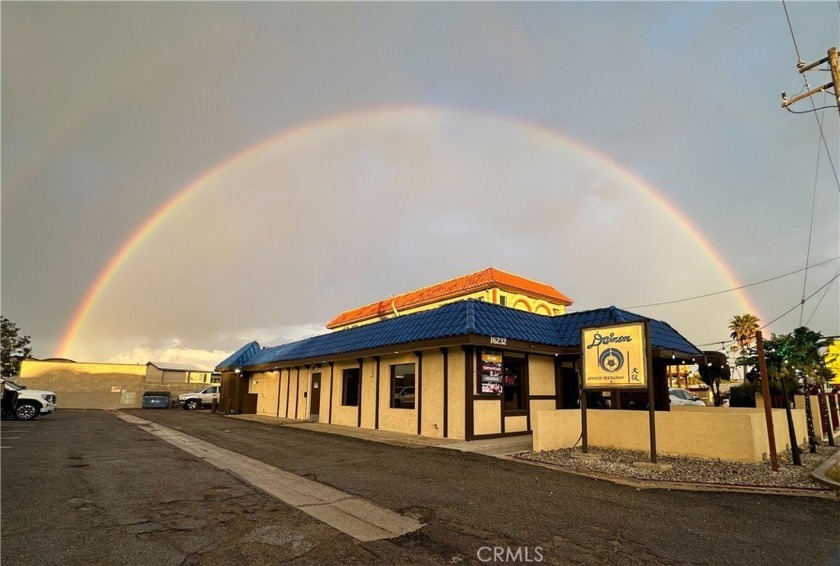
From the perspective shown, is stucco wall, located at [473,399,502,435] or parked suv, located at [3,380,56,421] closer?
stucco wall, located at [473,399,502,435]

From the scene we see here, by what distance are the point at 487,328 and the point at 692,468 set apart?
23.7 feet

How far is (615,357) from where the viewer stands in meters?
12.2

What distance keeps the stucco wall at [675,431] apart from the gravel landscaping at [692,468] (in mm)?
249

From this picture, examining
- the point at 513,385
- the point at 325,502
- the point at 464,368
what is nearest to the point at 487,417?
the point at 464,368

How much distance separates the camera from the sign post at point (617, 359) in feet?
38.0

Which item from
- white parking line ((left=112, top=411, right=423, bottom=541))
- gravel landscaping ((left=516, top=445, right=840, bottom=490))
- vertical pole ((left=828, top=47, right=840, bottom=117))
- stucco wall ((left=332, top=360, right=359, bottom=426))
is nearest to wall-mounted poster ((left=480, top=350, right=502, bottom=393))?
gravel landscaping ((left=516, top=445, right=840, bottom=490))

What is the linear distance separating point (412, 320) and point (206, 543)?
1437cm

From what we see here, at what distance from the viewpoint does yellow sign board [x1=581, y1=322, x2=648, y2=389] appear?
11.7 m

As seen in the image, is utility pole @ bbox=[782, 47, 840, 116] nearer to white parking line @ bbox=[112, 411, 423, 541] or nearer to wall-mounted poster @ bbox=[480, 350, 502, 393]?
wall-mounted poster @ bbox=[480, 350, 502, 393]

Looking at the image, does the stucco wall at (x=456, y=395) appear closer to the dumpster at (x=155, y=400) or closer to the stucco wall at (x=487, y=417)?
the stucco wall at (x=487, y=417)

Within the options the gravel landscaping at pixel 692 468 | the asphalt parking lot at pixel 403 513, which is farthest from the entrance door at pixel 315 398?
the gravel landscaping at pixel 692 468

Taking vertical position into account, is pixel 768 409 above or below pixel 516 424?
above

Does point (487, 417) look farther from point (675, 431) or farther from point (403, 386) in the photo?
point (675, 431)

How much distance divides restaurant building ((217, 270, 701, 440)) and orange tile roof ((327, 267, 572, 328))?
16.9 metres
